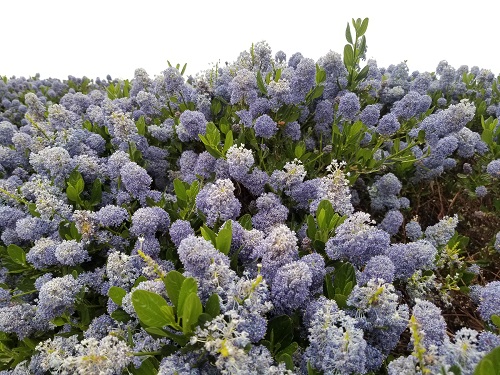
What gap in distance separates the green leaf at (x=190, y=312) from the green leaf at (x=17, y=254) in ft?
5.66

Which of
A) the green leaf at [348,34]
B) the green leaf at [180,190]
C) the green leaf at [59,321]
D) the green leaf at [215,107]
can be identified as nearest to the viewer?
the green leaf at [59,321]

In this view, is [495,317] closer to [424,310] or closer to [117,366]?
[424,310]

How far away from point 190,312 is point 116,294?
0.66 metres

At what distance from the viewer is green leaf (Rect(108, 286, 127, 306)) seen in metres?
2.00

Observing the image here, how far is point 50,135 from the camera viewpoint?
3.64 metres

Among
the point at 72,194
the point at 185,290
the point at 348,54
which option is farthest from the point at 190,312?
the point at 348,54

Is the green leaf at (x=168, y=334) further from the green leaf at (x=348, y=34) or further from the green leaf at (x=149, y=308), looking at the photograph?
the green leaf at (x=348, y=34)

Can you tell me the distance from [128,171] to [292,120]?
54.7 inches

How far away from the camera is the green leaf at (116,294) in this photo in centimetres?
200

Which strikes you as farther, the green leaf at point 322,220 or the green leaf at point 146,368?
the green leaf at point 322,220

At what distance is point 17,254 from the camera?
2695 mm

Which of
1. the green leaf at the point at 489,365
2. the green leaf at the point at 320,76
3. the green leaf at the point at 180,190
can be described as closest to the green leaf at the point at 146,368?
the green leaf at the point at 180,190

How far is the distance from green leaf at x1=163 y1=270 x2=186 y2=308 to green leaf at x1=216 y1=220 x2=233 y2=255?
42cm

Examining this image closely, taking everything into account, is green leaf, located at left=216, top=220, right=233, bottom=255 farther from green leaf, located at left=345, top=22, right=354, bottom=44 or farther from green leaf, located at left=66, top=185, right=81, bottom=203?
green leaf, located at left=345, top=22, right=354, bottom=44
